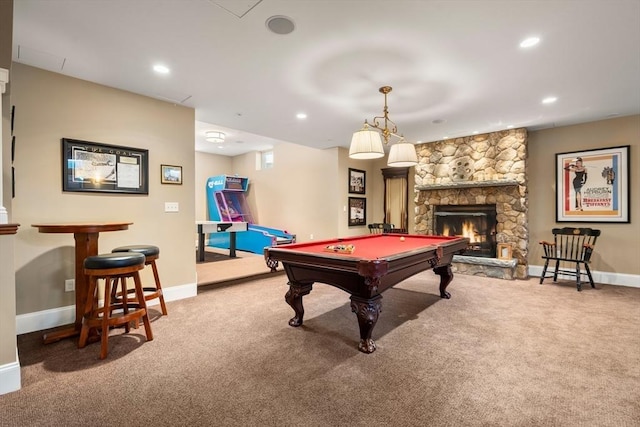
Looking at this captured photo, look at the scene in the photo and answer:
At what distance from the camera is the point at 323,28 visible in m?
2.35

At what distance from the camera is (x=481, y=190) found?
5.55m

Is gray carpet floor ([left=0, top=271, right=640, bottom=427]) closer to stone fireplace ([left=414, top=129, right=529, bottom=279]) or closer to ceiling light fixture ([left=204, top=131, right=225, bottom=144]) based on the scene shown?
stone fireplace ([left=414, top=129, right=529, bottom=279])

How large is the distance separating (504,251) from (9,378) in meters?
6.07

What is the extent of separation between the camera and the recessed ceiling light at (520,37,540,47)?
247 cm

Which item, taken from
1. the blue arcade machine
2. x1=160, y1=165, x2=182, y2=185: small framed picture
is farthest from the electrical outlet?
the blue arcade machine

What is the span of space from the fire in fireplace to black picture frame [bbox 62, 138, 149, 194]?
5.20 m

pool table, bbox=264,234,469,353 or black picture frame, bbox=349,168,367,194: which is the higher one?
black picture frame, bbox=349,168,367,194

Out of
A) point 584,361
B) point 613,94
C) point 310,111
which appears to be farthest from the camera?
point 310,111

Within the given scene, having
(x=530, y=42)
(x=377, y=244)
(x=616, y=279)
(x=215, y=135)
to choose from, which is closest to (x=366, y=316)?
(x=377, y=244)

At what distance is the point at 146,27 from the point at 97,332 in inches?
103

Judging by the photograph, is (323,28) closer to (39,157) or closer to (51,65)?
(51,65)

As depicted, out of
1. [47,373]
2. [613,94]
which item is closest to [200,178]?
[47,373]

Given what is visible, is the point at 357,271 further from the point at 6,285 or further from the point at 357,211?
the point at 357,211

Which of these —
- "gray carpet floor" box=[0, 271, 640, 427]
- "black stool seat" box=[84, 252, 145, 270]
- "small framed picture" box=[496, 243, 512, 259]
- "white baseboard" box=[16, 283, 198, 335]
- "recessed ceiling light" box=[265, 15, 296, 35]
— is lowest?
"gray carpet floor" box=[0, 271, 640, 427]
